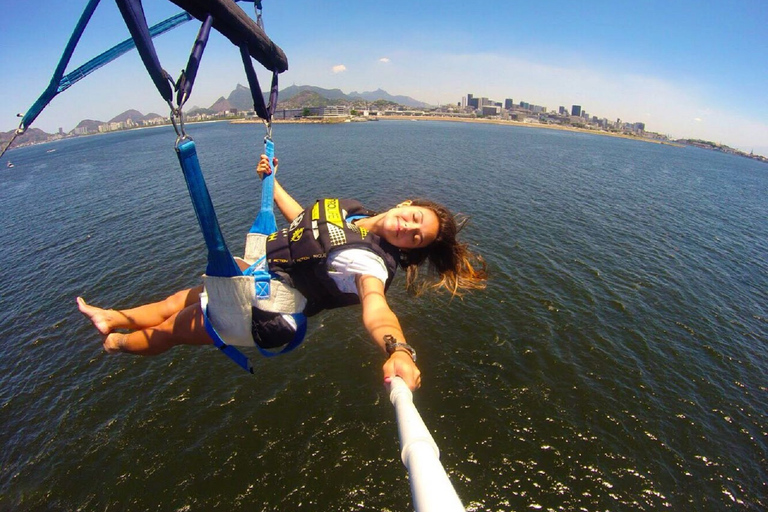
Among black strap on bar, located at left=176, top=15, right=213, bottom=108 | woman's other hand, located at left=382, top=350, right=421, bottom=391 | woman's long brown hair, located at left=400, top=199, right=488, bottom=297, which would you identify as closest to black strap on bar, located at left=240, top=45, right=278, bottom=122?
black strap on bar, located at left=176, top=15, right=213, bottom=108

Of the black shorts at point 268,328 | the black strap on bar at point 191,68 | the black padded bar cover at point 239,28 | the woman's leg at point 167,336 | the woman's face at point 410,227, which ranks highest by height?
the black padded bar cover at point 239,28

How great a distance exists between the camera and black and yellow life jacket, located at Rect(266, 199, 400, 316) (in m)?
3.69

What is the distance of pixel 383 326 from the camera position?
9.19 ft

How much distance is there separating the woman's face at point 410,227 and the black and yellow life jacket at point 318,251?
14 cm

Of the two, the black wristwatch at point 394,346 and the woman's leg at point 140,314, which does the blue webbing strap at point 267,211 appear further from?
the black wristwatch at point 394,346

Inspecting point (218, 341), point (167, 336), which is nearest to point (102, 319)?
point (167, 336)

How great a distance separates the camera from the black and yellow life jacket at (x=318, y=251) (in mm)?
3693

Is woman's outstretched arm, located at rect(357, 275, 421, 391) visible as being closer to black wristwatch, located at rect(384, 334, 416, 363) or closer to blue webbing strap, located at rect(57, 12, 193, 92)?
black wristwatch, located at rect(384, 334, 416, 363)

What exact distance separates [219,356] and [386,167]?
1313 inches

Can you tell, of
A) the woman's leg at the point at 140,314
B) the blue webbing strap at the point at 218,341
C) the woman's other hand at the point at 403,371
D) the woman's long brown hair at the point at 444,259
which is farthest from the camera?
the woman's leg at the point at 140,314

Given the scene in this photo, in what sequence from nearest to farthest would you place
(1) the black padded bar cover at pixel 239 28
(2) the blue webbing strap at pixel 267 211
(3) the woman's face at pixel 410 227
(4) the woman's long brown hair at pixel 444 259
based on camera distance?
(1) the black padded bar cover at pixel 239 28
(3) the woman's face at pixel 410 227
(4) the woman's long brown hair at pixel 444 259
(2) the blue webbing strap at pixel 267 211

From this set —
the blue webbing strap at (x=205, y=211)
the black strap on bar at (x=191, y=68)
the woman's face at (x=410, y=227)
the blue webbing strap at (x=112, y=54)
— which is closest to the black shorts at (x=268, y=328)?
the blue webbing strap at (x=205, y=211)

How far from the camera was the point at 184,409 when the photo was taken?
987 centimetres

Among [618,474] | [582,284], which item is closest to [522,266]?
[582,284]
